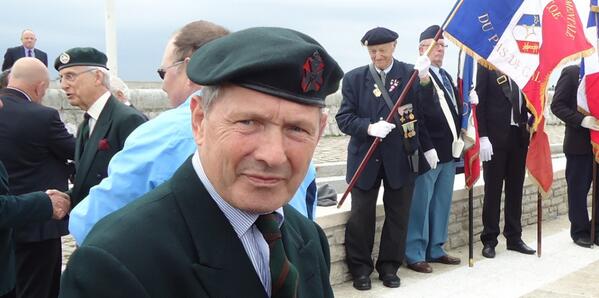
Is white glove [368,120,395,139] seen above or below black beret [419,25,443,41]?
below

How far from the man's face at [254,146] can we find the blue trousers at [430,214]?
4706mm

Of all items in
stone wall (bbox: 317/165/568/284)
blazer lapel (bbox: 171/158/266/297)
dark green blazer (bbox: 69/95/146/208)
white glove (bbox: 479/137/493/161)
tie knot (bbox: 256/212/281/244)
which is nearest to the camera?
blazer lapel (bbox: 171/158/266/297)

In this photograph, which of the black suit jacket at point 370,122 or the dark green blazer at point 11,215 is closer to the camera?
the dark green blazer at point 11,215

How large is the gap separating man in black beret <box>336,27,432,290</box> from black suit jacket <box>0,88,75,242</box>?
2.38 metres

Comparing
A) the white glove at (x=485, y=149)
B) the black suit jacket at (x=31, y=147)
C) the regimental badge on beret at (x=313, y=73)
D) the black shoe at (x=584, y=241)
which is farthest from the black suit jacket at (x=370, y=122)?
the regimental badge on beret at (x=313, y=73)

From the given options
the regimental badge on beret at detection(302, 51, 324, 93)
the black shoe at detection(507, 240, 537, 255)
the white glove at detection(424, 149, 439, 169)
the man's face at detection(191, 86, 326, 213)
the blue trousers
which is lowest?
the black shoe at detection(507, 240, 537, 255)

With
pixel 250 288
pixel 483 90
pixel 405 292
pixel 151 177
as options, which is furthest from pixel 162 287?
pixel 483 90

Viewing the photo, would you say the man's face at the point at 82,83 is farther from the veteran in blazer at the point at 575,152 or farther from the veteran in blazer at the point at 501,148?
the veteran in blazer at the point at 575,152

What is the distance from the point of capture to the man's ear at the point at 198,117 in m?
1.37

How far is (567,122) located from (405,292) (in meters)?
3.04

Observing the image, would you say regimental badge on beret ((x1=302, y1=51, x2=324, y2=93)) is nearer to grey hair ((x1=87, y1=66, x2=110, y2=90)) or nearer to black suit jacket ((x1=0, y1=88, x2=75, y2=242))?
grey hair ((x1=87, y1=66, x2=110, y2=90))

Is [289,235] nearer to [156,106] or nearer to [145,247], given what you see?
[145,247]

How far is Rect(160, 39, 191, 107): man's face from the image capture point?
8.32ft

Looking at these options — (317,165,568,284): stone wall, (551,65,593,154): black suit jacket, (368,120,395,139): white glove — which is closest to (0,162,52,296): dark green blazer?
(317,165,568,284): stone wall
